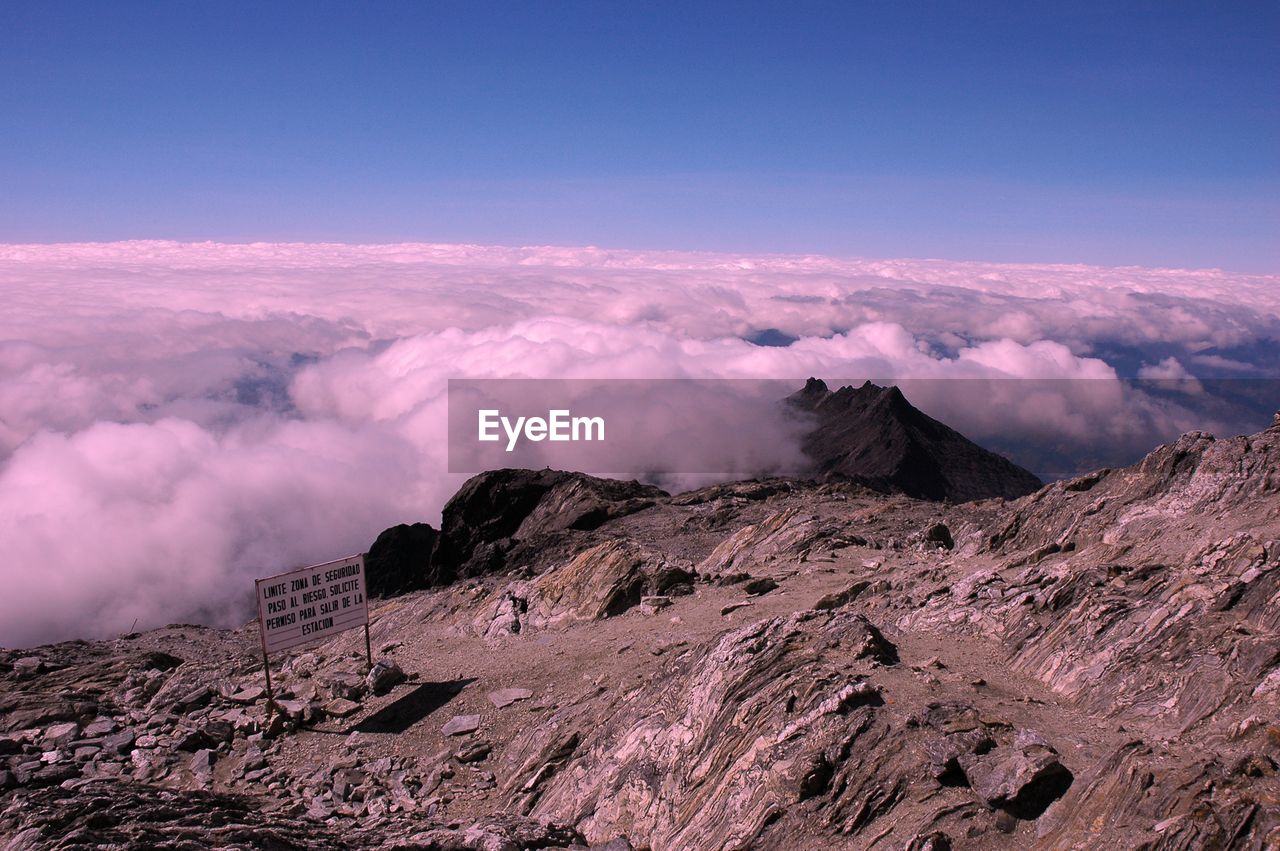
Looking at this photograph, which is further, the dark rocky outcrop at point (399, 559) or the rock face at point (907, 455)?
the rock face at point (907, 455)

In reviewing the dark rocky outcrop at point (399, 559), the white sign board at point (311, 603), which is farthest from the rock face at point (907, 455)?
the white sign board at point (311, 603)

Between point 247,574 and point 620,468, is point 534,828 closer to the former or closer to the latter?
point 620,468

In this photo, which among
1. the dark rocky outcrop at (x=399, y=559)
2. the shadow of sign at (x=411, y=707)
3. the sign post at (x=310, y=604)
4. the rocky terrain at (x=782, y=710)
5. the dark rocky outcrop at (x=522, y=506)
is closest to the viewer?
the rocky terrain at (x=782, y=710)

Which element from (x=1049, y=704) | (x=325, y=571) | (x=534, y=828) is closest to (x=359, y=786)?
(x=534, y=828)

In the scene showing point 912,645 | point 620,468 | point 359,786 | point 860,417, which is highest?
point 912,645

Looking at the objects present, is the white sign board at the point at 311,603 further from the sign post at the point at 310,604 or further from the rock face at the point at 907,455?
the rock face at the point at 907,455

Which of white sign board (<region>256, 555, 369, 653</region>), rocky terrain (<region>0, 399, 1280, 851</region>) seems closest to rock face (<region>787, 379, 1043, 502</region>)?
rocky terrain (<region>0, 399, 1280, 851</region>)
